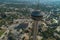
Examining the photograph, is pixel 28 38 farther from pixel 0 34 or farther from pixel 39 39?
pixel 0 34

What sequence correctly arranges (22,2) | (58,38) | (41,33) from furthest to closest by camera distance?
(22,2), (41,33), (58,38)

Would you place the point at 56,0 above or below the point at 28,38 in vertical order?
below

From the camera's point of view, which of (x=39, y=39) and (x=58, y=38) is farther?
(x=58, y=38)

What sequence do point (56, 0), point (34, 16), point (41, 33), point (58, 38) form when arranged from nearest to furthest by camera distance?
point (34, 16) → point (58, 38) → point (41, 33) → point (56, 0)

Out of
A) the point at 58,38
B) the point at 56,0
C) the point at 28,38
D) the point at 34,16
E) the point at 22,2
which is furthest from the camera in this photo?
the point at 56,0

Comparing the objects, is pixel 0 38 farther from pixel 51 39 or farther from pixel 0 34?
pixel 51 39

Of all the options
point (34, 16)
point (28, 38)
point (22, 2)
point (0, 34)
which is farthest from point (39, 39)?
point (22, 2)

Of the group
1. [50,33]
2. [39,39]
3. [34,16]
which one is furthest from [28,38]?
[34,16]

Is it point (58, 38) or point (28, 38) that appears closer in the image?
point (28, 38)

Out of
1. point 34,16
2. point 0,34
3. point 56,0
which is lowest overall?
point 56,0
